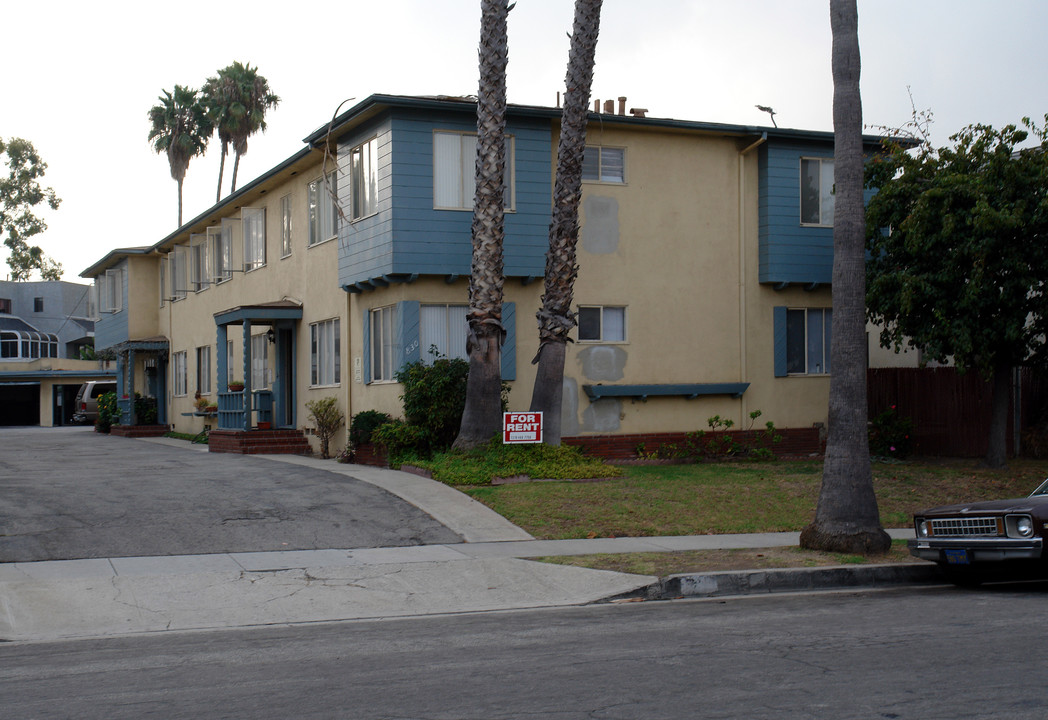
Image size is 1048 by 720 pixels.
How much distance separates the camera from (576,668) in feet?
22.6

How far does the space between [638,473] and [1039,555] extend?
9088 millimetres

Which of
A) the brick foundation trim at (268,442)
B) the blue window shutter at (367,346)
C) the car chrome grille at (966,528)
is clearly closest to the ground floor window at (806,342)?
the blue window shutter at (367,346)

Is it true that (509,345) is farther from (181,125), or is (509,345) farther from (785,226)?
(181,125)

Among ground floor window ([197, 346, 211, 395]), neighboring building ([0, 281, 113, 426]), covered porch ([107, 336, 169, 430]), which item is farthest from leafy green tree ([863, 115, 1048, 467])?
neighboring building ([0, 281, 113, 426])

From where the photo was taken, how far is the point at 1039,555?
942 centimetres

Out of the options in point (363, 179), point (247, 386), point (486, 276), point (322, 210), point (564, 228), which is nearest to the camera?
point (486, 276)

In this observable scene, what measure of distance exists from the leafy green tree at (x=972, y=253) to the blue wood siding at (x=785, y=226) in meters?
2.40

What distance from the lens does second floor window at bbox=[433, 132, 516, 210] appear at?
19.5m

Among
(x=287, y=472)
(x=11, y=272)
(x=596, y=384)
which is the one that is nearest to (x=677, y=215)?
(x=596, y=384)

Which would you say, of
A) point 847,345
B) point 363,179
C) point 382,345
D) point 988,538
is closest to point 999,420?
point 847,345

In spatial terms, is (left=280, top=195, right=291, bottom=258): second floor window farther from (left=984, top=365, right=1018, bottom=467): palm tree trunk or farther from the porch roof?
(left=984, top=365, right=1018, bottom=467): palm tree trunk

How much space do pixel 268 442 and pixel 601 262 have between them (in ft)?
28.4

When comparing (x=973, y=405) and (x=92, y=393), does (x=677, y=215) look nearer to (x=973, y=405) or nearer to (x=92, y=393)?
(x=973, y=405)

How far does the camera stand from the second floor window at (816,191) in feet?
72.5
